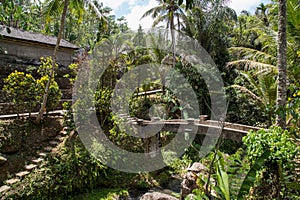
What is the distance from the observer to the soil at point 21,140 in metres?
7.38

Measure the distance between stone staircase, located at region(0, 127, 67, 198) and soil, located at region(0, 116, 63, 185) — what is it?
108mm

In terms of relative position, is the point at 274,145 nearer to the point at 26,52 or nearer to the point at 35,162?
the point at 35,162

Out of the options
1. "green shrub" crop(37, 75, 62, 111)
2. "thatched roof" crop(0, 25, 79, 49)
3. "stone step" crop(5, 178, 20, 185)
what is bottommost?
"stone step" crop(5, 178, 20, 185)

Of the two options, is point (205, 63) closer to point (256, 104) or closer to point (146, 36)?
point (256, 104)

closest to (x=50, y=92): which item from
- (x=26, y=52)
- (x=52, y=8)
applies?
(x=52, y=8)

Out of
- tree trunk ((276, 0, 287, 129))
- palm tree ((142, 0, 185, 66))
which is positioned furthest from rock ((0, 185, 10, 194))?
palm tree ((142, 0, 185, 66))

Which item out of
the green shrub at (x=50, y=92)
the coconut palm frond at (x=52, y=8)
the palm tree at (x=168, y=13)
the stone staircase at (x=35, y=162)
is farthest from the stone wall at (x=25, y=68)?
the palm tree at (x=168, y=13)

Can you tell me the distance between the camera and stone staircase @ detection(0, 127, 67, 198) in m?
6.70

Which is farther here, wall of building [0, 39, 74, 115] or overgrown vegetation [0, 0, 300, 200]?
wall of building [0, 39, 74, 115]

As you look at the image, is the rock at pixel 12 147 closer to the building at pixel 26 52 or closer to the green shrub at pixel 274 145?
the building at pixel 26 52

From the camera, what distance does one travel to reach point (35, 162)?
767 cm

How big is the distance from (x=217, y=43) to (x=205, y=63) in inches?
63.6

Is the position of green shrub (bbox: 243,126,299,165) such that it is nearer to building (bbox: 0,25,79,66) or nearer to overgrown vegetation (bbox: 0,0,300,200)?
overgrown vegetation (bbox: 0,0,300,200)

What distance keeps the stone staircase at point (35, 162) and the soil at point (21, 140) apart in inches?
4.2
